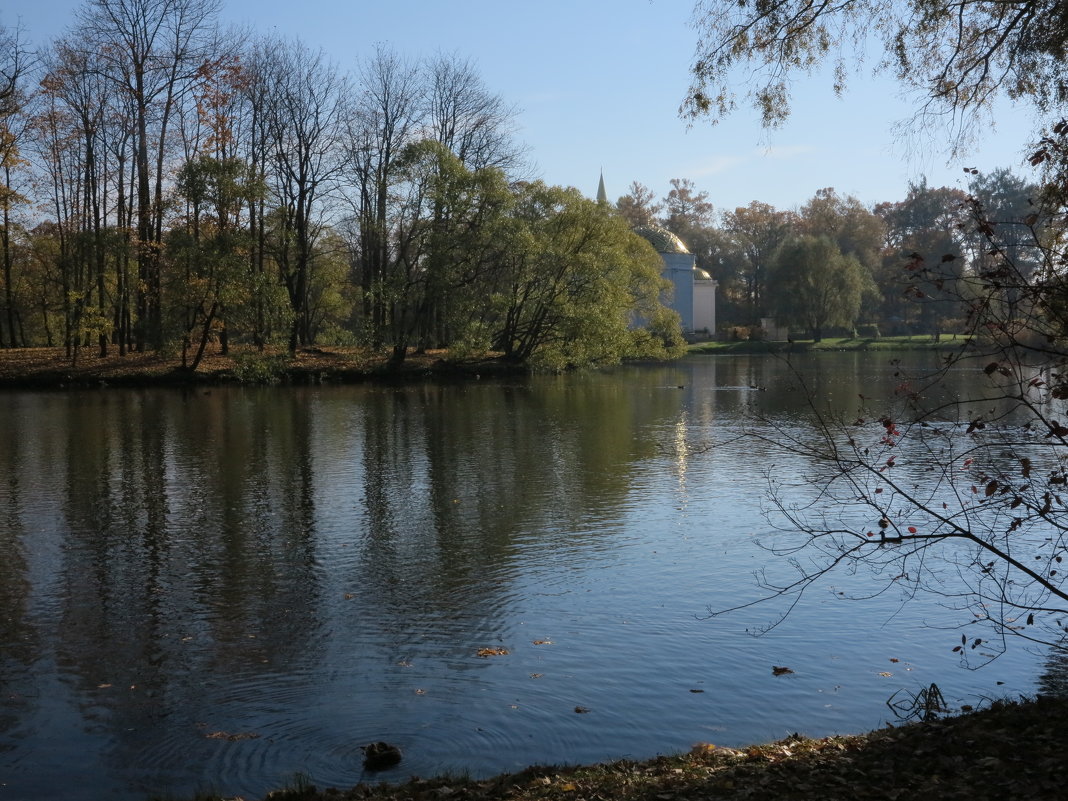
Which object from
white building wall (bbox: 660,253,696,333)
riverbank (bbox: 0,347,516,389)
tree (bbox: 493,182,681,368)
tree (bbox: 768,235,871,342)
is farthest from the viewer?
white building wall (bbox: 660,253,696,333)

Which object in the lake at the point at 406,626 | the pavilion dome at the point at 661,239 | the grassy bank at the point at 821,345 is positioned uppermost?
the pavilion dome at the point at 661,239

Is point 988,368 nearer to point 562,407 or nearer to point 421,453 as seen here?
point 421,453

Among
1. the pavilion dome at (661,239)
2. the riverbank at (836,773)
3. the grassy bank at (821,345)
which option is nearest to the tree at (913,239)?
the grassy bank at (821,345)

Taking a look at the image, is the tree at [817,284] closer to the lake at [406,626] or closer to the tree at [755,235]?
the tree at [755,235]

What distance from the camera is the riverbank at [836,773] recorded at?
4.94 meters

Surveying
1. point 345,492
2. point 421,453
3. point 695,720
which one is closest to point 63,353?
point 421,453

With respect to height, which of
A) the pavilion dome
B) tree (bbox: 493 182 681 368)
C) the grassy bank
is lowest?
the grassy bank

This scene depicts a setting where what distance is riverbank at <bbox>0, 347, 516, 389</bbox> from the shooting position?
38594 millimetres

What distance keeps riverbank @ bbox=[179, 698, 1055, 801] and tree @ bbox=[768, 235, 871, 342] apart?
73104 millimetres

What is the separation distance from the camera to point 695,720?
23.2 feet

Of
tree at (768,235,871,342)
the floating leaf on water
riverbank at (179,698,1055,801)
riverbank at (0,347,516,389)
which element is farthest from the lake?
tree at (768,235,871,342)

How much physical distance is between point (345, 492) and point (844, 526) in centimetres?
767

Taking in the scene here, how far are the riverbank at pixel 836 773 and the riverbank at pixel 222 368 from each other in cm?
3574

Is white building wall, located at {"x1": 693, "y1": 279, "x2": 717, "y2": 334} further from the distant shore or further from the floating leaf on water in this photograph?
the floating leaf on water
